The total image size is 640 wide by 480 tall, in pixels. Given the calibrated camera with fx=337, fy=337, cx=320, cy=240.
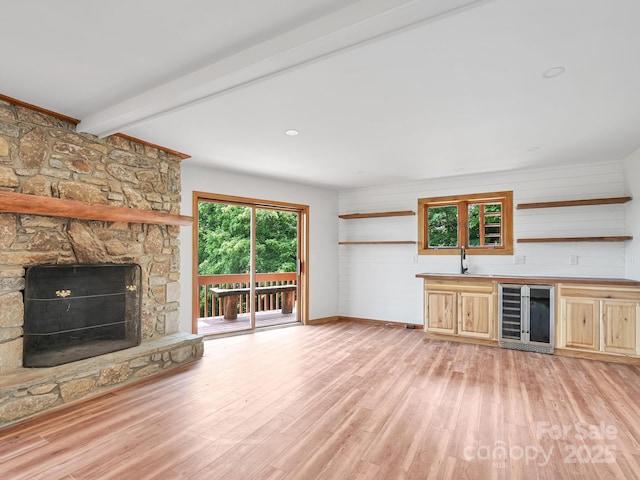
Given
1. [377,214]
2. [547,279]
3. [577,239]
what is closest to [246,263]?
[377,214]

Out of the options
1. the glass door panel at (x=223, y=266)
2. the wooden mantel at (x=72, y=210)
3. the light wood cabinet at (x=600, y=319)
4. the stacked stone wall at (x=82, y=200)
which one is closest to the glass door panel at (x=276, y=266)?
the glass door panel at (x=223, y=266)

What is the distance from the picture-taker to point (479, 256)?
5398 mm

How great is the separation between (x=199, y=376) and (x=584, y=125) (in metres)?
4.58

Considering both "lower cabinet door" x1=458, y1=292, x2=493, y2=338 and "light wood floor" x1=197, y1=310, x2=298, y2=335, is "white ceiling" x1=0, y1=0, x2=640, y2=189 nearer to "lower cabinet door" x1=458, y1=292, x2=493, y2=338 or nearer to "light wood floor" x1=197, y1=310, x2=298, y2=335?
"lower cabinet door" x1=458, y1=292, x2=493, y2=338

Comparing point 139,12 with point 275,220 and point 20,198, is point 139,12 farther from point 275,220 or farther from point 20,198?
point 275,220

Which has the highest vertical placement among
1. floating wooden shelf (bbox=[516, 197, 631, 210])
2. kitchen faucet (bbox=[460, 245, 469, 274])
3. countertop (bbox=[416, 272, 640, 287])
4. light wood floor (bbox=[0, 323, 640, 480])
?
floating wooden shelf (bbox=[516, 197, 631, 210])

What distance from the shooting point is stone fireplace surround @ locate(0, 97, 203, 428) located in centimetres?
273

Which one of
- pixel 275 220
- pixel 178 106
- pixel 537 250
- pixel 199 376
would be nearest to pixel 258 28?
pixel 178 106

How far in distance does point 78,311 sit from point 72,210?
1.00 meters

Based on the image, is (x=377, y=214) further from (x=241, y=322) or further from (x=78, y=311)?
(x=78, y=311)

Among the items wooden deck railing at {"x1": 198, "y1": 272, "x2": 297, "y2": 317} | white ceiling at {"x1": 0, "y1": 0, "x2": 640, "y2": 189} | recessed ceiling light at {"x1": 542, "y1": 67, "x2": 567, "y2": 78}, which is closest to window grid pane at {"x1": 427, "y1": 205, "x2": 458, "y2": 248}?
white ceiling at {"x1": 0, "y1": 0, "x2": 640, "y2": 189}

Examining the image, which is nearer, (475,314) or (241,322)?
(475,314)

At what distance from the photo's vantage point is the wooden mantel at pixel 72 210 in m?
2.60

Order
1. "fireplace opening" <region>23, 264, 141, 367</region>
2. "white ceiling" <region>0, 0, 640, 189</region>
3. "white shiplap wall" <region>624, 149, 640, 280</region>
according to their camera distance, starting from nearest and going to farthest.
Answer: "white ceiling" <region>0, 0, 640, 189</region>
"fireplace opening" <region>23, 264, 141, 367</region>
"white shiplap wall" <region>624, 149, 640, 280</region>
